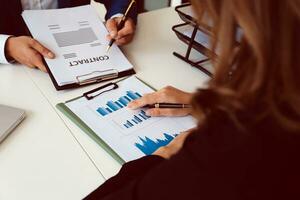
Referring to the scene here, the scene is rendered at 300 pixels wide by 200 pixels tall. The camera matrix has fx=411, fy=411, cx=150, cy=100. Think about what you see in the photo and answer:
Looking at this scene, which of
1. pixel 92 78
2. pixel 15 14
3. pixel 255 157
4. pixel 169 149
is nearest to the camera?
pixel 255 157

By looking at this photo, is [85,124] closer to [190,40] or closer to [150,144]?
[150,144]

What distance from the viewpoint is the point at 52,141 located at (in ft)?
3.14

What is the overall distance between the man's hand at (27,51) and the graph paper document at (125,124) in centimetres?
19

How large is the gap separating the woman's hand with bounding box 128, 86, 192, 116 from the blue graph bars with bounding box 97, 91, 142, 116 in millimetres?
26

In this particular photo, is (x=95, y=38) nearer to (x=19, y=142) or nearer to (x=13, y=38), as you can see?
(x=13, y=38)

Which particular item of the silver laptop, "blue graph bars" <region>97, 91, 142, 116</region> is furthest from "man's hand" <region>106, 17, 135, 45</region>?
the silver laptop

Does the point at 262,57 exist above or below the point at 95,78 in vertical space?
above

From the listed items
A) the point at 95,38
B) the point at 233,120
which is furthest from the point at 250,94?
the point at 95,38

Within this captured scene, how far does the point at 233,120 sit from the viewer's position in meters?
0.50

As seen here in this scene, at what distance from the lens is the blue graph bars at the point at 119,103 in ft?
3.43

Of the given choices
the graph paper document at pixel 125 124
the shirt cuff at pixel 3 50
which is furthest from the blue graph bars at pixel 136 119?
the shirt cuff at pixel 3 50

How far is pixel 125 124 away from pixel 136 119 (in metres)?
0.03

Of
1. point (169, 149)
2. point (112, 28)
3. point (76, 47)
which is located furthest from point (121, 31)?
point (169, 149)

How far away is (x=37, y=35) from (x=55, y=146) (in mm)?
437
